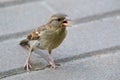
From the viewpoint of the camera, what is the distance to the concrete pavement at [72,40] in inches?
130

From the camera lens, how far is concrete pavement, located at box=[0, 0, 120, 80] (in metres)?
3.30

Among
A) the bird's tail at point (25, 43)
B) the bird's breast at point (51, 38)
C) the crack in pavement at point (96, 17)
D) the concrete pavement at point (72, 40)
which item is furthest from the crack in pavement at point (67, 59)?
the crack in pavement at point (96, 17)

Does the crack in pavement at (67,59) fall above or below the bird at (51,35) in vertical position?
below

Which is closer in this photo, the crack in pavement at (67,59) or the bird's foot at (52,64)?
the crack in pavement at (67,59)

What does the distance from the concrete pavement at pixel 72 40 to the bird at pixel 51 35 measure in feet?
0.37

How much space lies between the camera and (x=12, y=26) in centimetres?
417

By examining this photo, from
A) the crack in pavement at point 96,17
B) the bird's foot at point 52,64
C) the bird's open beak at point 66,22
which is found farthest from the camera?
the crack in pavement at point 96,17

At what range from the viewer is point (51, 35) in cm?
338

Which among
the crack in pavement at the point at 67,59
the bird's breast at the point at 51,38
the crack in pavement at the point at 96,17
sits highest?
the bird's breast at the point at 51,38

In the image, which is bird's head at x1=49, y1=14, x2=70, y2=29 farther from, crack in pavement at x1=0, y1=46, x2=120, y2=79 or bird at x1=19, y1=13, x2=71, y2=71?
crack in pavement at x1=0, y1=46, x2=120, y2=79

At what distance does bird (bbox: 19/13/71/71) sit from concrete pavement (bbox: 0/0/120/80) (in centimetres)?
11

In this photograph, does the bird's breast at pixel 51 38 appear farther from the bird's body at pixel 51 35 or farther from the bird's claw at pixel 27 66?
the bird's claw at pixel 27 66

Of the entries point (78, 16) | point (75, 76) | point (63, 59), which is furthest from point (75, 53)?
point (78, 16)

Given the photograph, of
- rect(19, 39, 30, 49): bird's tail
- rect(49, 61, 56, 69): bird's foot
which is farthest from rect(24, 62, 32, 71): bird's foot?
rect(19, 39, 30, 49): bird's tail
